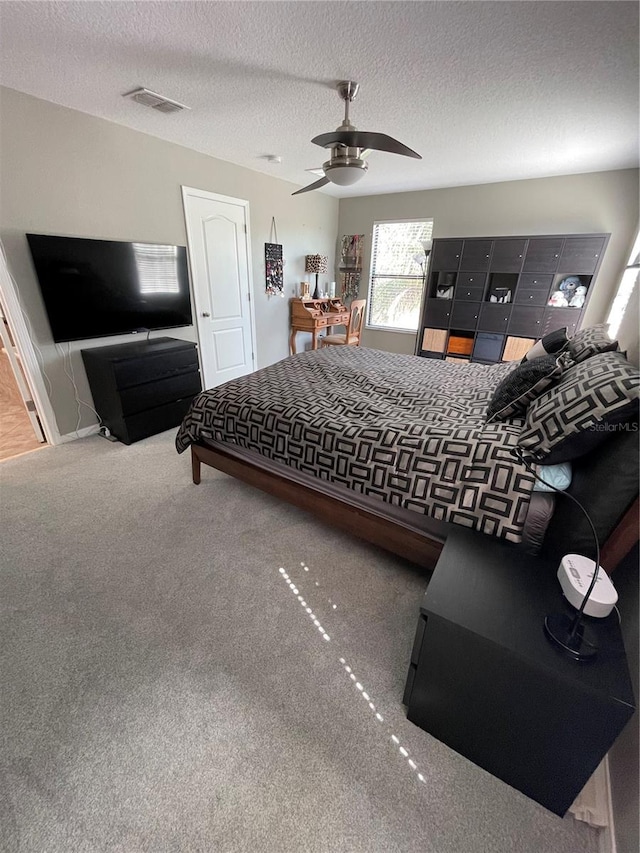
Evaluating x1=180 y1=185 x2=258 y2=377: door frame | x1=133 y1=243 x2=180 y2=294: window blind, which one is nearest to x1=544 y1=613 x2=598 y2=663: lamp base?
x1=133 y1=243 x2=180 y2=294: window blind

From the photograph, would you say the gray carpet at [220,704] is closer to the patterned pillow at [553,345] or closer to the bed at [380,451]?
the bed at [380,451]

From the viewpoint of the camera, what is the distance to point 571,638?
2.91 feet

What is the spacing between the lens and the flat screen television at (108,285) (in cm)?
252

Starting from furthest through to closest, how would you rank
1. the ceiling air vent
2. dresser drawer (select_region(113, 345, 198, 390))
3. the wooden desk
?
the wooden desk, dresser drawer (select_region(113, 345, 198, 390)), the ceiling air vent

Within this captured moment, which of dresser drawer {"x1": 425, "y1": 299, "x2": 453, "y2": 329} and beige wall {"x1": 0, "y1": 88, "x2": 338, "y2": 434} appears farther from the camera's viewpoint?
dresser drawer {"x1": 425, "y1": 299, "x2": 453, "y2": 329}

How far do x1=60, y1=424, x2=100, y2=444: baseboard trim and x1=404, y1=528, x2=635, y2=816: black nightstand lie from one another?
10.3ft

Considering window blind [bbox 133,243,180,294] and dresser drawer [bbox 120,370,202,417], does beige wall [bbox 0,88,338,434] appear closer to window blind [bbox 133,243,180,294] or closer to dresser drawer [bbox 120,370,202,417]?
window blind [bbox 133,243,180,294]

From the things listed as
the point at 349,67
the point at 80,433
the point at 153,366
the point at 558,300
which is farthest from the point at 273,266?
the point at 558,300

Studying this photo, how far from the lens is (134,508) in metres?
2.16

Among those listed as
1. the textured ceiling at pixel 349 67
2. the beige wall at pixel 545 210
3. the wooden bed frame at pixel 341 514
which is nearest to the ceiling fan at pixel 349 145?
the textured ceiling at pixel 349 67

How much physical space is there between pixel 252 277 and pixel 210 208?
0.84 meters

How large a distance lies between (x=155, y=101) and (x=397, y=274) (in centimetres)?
358

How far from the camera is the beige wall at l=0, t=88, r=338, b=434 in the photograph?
2.28 m

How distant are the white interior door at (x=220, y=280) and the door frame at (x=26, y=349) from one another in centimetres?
150
